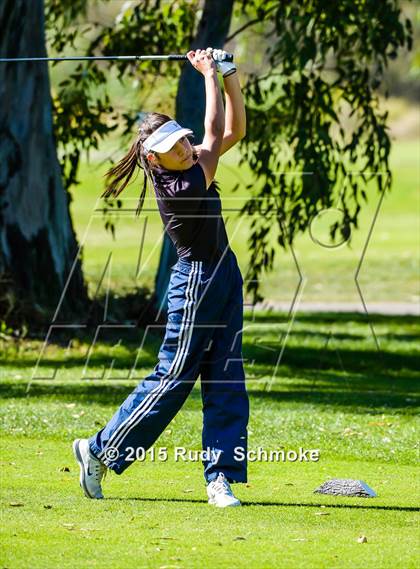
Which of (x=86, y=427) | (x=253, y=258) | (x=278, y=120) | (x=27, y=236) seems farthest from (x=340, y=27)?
(x=86, y=427)

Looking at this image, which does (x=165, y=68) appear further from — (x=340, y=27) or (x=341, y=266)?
(x=341, y=266)

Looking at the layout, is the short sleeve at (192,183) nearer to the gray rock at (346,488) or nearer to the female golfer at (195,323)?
the female golfer at (195,323)

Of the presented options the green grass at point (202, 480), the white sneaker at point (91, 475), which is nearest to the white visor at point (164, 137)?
the white sneaker at point (91, 475)

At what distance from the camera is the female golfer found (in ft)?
20.7

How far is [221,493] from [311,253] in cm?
2454

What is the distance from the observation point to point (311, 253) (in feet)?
101

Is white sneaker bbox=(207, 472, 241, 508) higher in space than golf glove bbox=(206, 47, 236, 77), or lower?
lower

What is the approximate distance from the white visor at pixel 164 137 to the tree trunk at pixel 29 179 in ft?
26.2

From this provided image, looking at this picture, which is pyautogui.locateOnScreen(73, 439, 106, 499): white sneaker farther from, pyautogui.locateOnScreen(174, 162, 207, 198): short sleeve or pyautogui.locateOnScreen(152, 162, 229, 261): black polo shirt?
pyautogui.locateOnScreen(174, 162, 207, 198): short sleeve

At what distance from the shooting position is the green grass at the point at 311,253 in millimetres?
19852

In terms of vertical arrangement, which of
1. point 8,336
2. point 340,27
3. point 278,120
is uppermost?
point 340,27

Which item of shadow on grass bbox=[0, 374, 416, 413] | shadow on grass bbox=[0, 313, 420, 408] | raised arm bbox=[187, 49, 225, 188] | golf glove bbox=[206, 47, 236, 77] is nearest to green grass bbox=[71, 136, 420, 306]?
shadow on grass bbox=[0, 313, 420, 408]

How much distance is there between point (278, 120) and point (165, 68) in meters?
2.31

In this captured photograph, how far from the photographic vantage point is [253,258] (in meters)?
15.3
